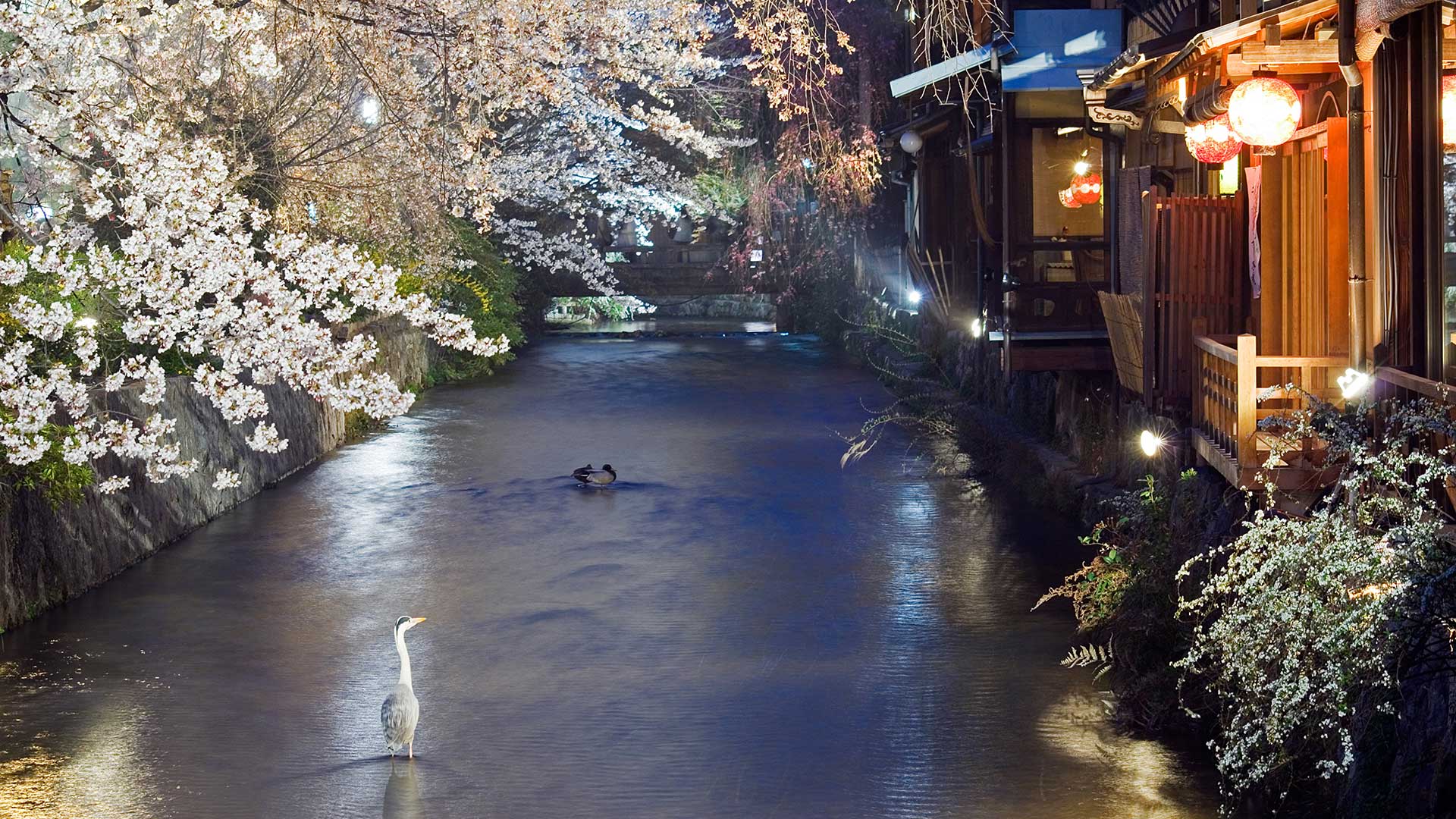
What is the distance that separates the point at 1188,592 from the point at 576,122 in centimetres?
966

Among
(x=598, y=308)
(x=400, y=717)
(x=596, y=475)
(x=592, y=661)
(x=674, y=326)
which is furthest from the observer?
(x=598, y=308)

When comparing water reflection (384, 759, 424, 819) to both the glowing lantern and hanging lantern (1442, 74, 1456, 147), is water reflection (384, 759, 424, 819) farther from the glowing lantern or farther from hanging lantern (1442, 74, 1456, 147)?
the glowing lantern

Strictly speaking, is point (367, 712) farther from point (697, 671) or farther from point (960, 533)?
point (960, 533)

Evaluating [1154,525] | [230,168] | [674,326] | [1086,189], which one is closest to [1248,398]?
[1154,525]

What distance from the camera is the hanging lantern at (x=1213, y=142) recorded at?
10883 millimetres

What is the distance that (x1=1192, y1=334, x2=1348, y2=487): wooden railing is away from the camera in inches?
349

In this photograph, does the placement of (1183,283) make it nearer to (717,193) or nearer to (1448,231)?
(1448,231)

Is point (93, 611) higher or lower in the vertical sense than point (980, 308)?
lower

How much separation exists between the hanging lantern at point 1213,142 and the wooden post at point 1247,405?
2.34 meters

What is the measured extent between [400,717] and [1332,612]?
4248 millimetres

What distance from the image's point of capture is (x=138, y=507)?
41.9ft

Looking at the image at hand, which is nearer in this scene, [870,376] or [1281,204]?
[1281,204]

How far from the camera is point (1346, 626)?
6039 mm

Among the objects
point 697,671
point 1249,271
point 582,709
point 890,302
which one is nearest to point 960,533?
point 1249,271
